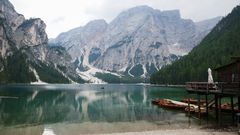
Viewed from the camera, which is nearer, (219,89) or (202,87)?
(219,89)

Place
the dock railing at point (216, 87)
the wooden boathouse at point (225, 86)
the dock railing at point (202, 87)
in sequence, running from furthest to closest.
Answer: the dock railing at point (202, 87)
the wooden boathouse at point (225, 86)
the dock railing at point (216, 87)

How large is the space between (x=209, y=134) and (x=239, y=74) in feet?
41.5

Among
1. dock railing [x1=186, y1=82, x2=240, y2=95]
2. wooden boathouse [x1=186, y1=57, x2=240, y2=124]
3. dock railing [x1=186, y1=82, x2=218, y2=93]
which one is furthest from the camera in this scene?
dock railing [x1=186, y1=82, x2=218, y2=93]

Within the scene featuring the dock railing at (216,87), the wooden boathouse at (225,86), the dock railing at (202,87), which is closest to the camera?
the dock railing at (216,87)

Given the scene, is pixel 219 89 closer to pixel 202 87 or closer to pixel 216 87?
pixel 216 87

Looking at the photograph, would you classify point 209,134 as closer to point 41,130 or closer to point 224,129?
point 224,129

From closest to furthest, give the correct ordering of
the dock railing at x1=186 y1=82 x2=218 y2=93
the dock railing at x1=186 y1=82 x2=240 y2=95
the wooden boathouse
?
1. the dock railing at x1=186 y1=82 x2=240 y2=95
2. the wooden boathouse
3. the dock railing at x1=186 y1=82 x2=218 y2=93

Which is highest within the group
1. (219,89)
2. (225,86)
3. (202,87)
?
(225,86)

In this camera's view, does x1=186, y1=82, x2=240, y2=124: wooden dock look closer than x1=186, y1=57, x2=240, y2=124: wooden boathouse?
Yes

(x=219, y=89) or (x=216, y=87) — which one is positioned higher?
(x=216, y=87)

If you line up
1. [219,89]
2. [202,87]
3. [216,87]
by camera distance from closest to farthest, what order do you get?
[219,89] → [216,87] → [202,87]

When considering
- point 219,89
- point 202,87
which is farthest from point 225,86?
point 202,87

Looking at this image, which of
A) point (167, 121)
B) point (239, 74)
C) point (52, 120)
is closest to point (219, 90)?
point (239, 74)

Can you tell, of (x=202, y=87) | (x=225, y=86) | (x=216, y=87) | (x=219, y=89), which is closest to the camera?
(x=225, y=86)
